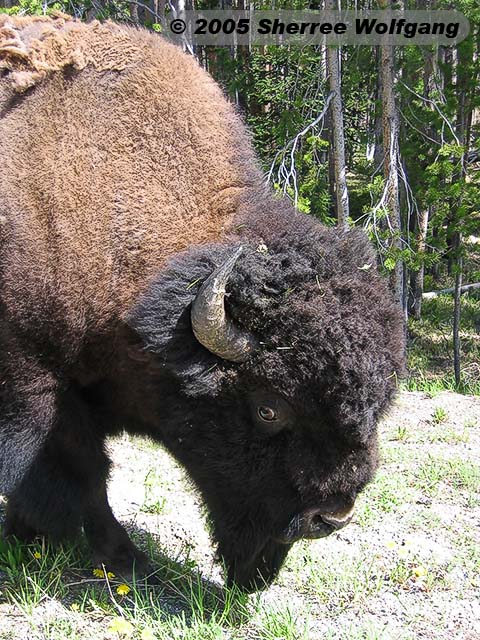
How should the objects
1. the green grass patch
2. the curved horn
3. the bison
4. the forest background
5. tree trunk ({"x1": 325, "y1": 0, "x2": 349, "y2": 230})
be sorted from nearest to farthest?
the curved horn
the bison
the green grass patch
the forest background
tree trunk ({"x1": 325, "y1": 0, "x2": 349, "y2": 230})

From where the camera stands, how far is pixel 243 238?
11.3 ft

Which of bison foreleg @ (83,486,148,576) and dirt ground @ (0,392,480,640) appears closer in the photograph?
dirt ground @ (0,392,480,640)

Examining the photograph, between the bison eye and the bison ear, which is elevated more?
the bison ear

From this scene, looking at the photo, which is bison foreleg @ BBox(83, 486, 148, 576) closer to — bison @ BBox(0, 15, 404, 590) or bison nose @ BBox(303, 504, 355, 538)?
bison @ BBox(0, 15, 404, 590)

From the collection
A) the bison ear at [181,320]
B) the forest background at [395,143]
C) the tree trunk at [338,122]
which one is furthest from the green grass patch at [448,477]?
the tree trunk at [338,122]

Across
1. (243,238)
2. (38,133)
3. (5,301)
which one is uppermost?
(38,133)

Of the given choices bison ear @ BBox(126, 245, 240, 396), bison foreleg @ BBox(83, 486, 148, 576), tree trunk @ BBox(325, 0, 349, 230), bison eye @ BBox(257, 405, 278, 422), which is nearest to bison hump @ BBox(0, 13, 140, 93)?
bison ear @ BBox(126, 245, 240, 396)

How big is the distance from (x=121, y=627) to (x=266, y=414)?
3.92ft

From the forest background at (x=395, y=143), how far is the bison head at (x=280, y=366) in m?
4.41

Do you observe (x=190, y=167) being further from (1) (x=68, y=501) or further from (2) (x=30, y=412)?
(1) (x=68, y=501)

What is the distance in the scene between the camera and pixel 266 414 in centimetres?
336

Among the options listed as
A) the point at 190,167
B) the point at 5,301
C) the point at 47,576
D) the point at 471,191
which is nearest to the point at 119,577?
the point at 47,576

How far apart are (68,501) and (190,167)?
1951mm

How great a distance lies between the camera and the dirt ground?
3.72 m
